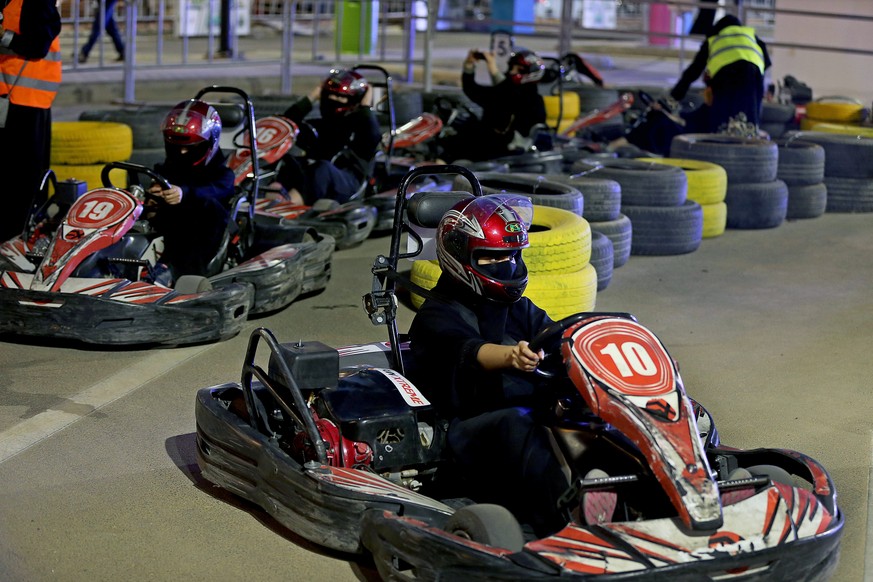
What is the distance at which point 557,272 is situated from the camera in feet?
18.6

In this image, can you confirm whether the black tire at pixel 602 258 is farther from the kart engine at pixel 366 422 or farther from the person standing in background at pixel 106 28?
the person standing in background at pixel 106 28

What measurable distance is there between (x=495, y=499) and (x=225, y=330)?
2.16m

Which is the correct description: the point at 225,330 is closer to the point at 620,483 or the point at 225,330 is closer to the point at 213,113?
the point at 213,113

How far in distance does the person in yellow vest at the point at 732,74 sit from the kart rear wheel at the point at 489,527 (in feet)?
24.5

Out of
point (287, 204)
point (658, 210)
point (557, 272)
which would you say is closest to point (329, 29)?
point (287, 204)

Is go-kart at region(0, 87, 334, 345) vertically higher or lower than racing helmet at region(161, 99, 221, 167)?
lower

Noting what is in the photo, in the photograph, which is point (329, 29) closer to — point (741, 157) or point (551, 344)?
point (741, 157)

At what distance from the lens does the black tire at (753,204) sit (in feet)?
28.3

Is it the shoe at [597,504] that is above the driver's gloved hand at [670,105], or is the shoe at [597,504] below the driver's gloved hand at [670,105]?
below

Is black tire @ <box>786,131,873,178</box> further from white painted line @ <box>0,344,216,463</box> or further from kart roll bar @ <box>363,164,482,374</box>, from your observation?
kart roll bar @ <box>363,164,482,374</box>

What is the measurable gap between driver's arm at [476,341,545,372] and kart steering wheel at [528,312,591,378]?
27 mm

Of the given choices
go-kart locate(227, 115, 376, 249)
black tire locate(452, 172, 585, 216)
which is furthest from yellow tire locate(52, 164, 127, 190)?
black tire locate(452, 172, 585, 216)

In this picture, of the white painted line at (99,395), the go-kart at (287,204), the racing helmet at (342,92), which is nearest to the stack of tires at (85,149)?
the go-kart at (287,204)

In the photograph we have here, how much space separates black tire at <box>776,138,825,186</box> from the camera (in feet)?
29.8
